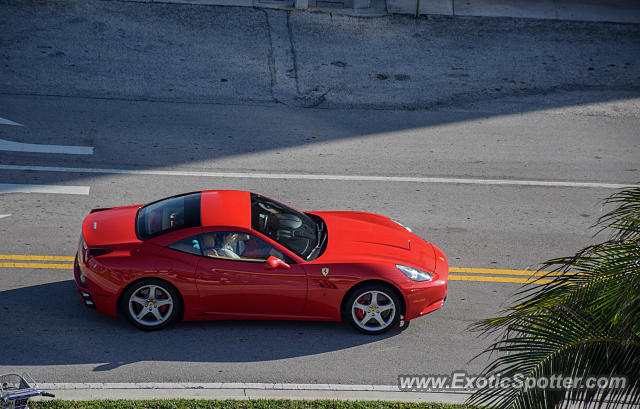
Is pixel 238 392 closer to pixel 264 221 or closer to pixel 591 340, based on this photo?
pixel 264 221

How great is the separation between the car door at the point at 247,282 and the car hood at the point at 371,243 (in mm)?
481

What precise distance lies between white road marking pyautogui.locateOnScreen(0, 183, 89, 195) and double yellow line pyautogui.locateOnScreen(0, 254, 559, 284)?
1.97 m

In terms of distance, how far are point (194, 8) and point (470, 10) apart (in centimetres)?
746

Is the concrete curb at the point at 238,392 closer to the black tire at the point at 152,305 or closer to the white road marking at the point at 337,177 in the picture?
the black tire at the point at 152,305

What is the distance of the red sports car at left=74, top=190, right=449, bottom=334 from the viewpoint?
8.05 metres

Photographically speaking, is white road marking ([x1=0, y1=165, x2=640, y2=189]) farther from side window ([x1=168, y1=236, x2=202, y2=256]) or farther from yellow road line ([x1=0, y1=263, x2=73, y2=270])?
side window ([x1=168, y1=236, x2=202, y2=256])

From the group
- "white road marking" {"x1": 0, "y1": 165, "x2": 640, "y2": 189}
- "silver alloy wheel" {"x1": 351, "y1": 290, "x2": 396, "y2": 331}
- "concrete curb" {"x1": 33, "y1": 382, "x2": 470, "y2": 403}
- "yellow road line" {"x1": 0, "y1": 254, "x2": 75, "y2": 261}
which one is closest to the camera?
"concrete curb" {"x1": 33, "y1": 382, "x2": 470, "y2": 403}

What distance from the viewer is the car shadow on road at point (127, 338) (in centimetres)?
780

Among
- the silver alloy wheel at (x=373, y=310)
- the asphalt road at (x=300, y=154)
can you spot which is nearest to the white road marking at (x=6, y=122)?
the asphalt road at (x=300, y=154)

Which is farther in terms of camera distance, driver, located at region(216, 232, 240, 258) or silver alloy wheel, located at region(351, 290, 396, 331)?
silver alloy wheel, located at region(351, 290, 396, 331)

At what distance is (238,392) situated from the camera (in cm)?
729

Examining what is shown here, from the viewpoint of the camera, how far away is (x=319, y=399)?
23.8 ft

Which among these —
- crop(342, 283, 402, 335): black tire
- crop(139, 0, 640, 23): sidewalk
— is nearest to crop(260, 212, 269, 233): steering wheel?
crop(342, 283, 402, 335): black tire

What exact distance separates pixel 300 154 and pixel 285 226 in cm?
465
